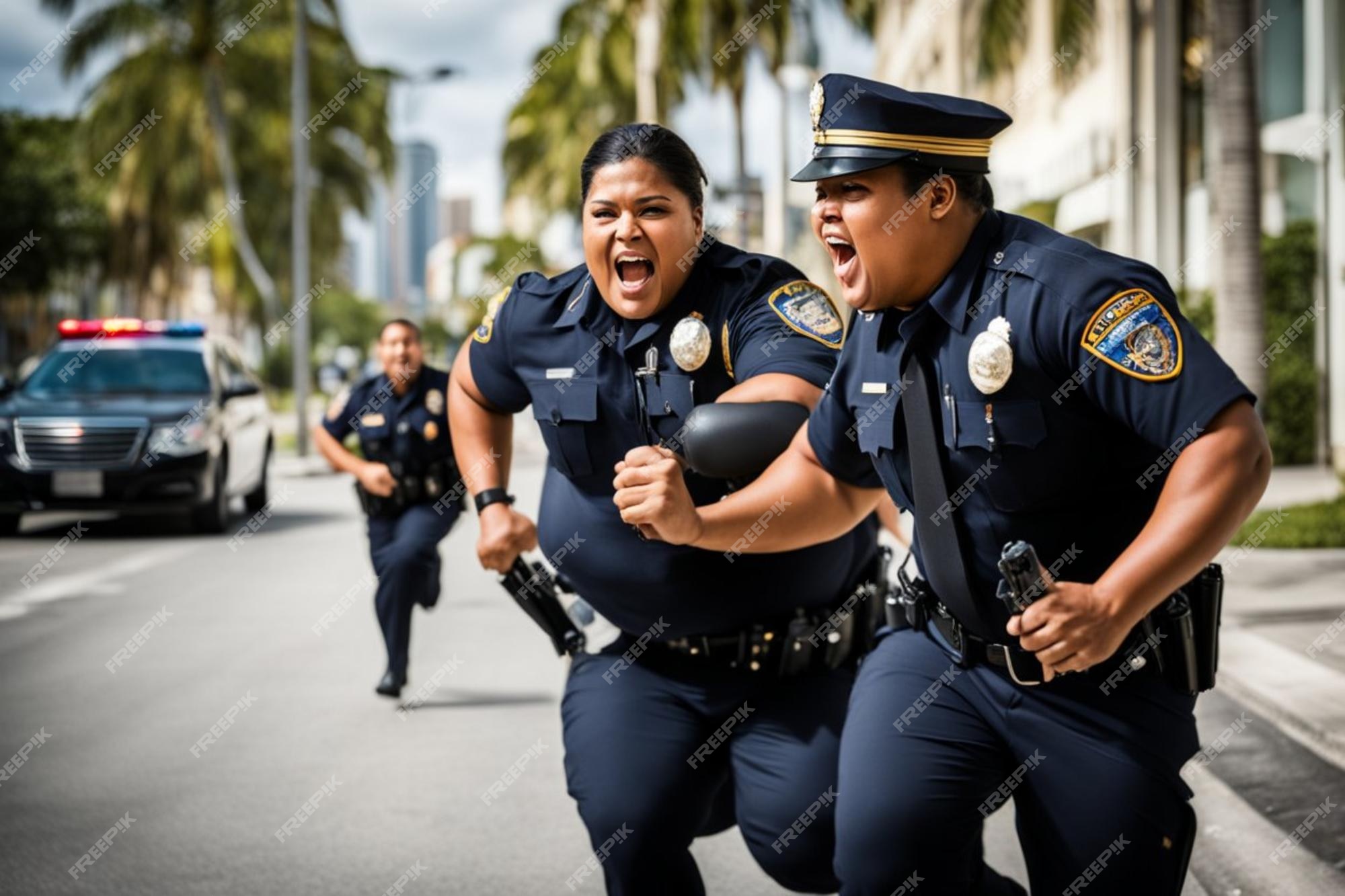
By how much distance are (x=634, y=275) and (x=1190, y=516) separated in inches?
52.7

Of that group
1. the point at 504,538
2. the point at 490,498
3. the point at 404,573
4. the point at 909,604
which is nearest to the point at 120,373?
the point at 404,573

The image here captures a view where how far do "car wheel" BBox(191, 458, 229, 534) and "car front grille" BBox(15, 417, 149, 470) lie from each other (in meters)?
0.88

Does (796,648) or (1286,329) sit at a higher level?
(1286,329)

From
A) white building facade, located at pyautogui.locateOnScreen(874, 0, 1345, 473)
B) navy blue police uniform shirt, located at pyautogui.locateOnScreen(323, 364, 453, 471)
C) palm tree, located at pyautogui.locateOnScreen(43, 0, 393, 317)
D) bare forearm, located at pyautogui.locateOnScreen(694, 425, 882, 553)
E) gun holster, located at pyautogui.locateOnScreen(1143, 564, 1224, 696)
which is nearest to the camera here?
gun holster, located at pyautogui.locateOnScreen(1143, 564, 1224, 696)

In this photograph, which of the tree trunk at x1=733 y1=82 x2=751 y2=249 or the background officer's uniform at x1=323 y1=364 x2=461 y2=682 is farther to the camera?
the tree trunk at x1=733 y1=82 x2=751 y2=249

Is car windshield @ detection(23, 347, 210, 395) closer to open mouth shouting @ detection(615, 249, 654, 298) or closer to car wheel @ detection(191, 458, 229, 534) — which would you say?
car wheel @ detection(191, 458, 229, 534)

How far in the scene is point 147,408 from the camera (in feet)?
45.1

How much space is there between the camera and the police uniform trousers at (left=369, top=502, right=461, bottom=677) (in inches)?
277

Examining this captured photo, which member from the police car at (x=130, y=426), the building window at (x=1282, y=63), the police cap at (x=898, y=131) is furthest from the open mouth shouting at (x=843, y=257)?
the building window at (x=1282, y=63)

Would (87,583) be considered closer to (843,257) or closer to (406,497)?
(406,497)

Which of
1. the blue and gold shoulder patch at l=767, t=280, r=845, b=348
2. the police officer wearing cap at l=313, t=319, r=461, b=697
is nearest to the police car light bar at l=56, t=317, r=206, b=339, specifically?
the police officer wearing cap at l=313, t=319, r=461, b=697

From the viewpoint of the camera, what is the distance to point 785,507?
3.10 meters

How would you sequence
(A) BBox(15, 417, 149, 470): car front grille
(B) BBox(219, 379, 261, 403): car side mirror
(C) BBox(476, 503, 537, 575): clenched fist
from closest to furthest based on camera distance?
1. (C) BBox(476, 503, 537, 575): clenched fist
2. (A) BBox(15, 417, 149, 470): car front grille
3. (B) BBox(219, 379, 261, 403): car side mirror

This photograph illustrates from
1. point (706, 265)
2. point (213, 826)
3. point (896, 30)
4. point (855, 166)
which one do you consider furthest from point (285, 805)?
point (896, 30)
